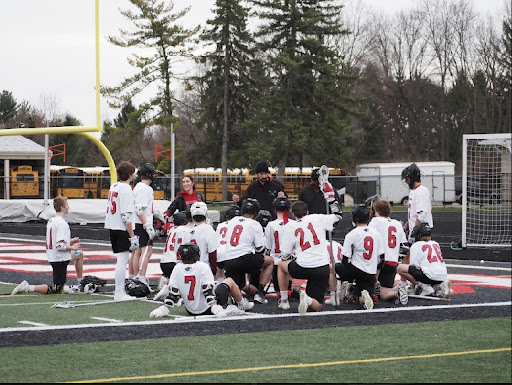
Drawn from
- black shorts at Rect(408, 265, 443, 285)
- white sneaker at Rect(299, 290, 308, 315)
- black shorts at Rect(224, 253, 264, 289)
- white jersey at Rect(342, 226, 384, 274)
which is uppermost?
white jersey at Rect(342, 226, 384, 274)

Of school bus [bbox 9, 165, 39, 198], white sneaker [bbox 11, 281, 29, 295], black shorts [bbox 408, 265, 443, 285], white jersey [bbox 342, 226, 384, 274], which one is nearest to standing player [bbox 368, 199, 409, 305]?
black shorts [bbox 408, 265, 443, 285]

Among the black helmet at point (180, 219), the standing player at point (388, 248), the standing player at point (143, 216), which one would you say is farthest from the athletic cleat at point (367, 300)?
the standing player at point (143, 216)

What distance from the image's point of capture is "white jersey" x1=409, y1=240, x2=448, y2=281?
11000 millimetres

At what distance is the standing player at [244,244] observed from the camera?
10500 millimetres

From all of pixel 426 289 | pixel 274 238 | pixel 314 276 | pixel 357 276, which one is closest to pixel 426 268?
pixel 426 289

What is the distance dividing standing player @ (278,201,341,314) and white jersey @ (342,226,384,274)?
34 centimetres

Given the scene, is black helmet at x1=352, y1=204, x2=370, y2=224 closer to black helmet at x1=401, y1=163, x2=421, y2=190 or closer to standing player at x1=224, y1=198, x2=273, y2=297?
standing player at x1=224, y1=198, x2=273, y2=297

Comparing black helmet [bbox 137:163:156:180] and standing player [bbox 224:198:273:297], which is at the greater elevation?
black helmet [bbox 137:163:156:180]

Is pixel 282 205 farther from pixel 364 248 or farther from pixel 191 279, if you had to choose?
pixel 191 279

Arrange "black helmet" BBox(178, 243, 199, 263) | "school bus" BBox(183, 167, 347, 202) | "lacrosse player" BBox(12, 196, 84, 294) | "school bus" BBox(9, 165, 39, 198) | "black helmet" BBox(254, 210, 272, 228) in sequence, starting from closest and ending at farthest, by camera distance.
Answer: "black helmet" BBox(178, 243, 199, 263)
"black helmet" BBox(254, 210, 272, 228)
"lacrosse player" BBox(12, 196, 84, 294)
"school bus" BBox(9, 165, 39, 198)
"school bus" BBox(183, 167, 347, 202)

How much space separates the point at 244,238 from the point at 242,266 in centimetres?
34

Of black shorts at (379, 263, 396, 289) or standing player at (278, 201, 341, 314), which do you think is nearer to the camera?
standing player at (278, 201, 341, 314)

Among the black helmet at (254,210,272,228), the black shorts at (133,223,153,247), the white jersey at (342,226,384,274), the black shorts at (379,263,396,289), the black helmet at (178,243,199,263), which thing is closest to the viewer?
the black helmet at (178,243,199,263)

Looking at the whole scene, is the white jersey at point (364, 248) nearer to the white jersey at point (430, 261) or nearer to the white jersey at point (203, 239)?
the white jersey at point (430, 261)
